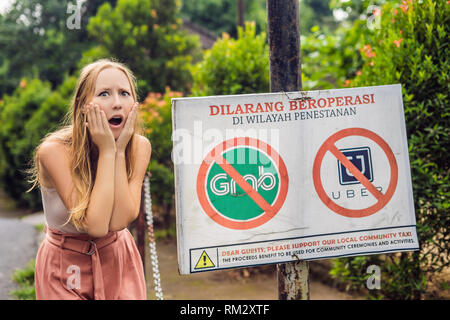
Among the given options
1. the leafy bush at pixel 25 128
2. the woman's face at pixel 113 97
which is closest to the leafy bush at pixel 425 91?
the woman's face at pixel 113 97

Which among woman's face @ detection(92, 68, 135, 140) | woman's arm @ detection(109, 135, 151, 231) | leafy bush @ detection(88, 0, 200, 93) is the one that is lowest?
woman's arm @ detection(109, 135, 151, 231)

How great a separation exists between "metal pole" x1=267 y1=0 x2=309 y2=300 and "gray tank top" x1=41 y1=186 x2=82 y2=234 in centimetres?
117

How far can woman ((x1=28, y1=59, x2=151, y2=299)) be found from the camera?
197 cm

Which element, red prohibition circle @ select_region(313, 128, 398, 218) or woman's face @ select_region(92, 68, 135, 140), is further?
red prohibition circle @ select_region(313, 128, 398, 218)

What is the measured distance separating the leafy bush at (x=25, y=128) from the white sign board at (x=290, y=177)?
32.1 ft

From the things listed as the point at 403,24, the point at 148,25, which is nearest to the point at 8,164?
the point at 148,25

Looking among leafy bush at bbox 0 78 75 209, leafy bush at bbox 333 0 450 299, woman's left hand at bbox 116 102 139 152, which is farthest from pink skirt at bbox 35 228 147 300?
leafy bush at bbox 0 78 75 209

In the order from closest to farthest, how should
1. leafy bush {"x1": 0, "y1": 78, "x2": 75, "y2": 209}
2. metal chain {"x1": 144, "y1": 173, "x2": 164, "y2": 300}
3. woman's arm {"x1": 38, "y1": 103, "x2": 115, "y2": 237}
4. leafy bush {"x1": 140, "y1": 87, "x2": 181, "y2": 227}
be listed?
woman's arm {"x1": 38, "y1": 103, "x2": 115, "y2": 237}
metal chain {"x1": 144, "y1": 173, "x2": 164, "y2": 300}
leafy bush {"x1": 140, "y1": 87, "x2": 181, "y2": 227}
leafy bush {"x1": 0, "y1": 78, "x2": 75, "y2": 209}

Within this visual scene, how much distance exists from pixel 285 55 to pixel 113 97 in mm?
1034

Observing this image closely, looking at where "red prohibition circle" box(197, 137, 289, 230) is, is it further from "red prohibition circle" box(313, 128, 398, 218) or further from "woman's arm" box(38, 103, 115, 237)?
"woman's arm" box(38, 103, 115, 237)

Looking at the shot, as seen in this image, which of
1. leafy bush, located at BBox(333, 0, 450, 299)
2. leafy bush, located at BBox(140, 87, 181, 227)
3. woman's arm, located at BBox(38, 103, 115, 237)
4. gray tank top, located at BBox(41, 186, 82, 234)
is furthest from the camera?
leafy bush, located at BBox(140, 87, 181, 227)

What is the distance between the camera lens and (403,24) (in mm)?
3652

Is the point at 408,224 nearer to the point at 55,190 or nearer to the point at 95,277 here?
the point at 95,277

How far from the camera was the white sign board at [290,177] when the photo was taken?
7.43ft
